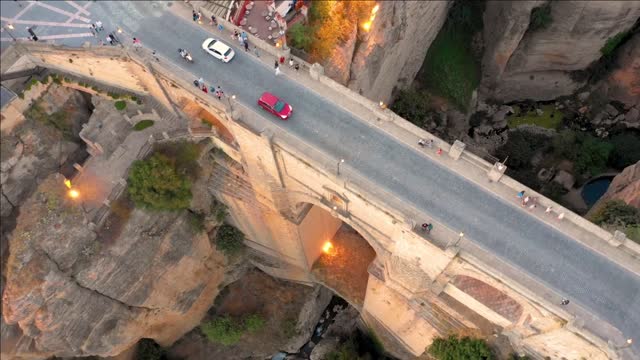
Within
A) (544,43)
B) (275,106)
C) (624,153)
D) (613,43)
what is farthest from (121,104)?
(613,43)

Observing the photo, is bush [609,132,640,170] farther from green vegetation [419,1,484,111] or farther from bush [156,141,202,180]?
bush [156,141,202,180]

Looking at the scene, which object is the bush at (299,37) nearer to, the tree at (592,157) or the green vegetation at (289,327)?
the green vegetation at (289,327)

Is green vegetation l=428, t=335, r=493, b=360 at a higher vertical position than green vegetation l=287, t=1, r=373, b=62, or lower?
lower

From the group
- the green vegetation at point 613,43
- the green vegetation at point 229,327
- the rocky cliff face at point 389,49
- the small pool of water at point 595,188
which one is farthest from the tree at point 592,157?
the green vegetation at point 229,327

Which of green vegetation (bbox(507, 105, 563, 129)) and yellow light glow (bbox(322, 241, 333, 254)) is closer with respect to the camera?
yellow light glow (bbox(322, 241, 333, 254))

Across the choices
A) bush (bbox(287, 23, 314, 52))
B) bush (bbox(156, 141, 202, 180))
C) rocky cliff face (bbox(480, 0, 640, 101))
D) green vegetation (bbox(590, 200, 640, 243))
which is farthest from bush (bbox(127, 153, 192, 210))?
rocky cliff face (bbox(480, 0, 640, 101))

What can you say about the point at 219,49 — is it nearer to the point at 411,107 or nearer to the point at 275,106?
the point at 275,106
